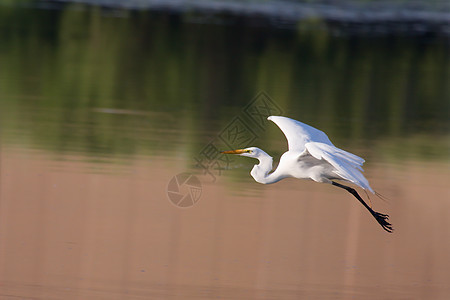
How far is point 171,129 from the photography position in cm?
1031

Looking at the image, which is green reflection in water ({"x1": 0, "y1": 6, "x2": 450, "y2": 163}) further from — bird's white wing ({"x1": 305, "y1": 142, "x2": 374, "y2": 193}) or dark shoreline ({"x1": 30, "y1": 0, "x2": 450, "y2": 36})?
bird's white wing ({"x1": 305, "y1": 142, "x2": 374, "y2": 193})

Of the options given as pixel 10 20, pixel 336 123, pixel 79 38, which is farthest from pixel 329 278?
pixel 10 20

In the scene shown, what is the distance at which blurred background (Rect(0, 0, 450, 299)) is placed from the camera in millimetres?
6746

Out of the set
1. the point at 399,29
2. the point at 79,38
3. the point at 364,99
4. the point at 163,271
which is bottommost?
the point at 163,271

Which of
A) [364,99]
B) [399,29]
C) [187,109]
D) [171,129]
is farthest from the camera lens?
[399,29]

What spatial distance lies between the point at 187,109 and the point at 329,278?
504 cm

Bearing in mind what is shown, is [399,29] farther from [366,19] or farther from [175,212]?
[175,212]

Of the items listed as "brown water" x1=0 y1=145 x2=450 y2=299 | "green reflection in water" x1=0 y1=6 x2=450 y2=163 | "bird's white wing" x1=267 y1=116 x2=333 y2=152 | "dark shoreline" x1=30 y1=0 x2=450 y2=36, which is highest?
"dark shoreline" x1=30 y1=0 x2=450 y2=36
